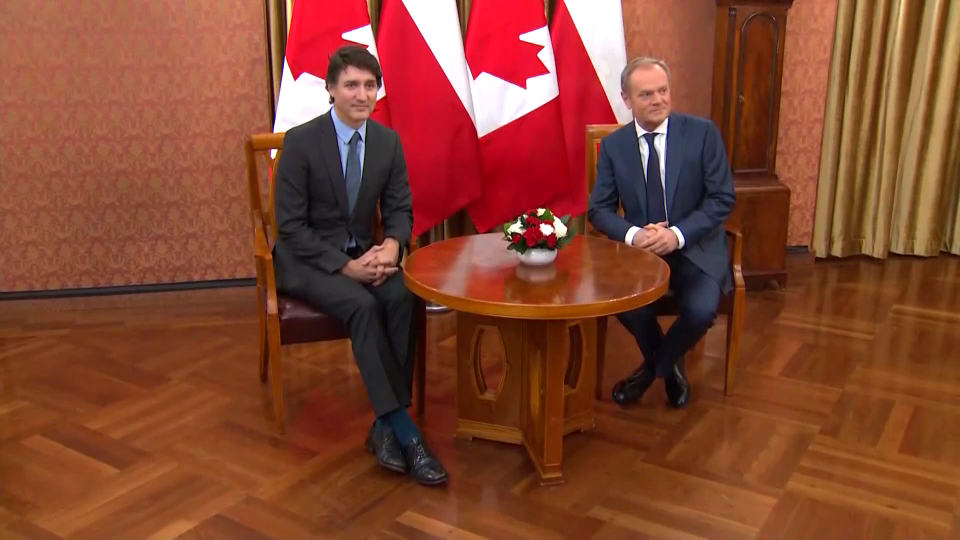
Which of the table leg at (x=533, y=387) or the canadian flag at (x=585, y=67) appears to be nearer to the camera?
the table leg at (x=533, y=387)

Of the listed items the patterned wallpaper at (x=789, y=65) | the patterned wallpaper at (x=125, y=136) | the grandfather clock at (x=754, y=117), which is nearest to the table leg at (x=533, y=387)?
the grandfather clock at (x=754, y=117)

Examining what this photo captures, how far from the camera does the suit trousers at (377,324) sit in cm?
256

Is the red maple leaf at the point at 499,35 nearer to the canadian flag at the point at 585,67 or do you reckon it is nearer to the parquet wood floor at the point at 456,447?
the canadian flag at the point at 585,67

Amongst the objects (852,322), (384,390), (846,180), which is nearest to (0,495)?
(384,390)

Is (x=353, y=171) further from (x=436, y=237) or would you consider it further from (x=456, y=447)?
(x=436, y=237)

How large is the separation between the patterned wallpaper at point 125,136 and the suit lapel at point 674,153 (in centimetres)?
201

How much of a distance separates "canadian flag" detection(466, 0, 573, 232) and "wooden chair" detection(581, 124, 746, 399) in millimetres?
638

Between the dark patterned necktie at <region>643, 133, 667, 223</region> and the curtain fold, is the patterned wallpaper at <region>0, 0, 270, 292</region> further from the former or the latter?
the dark patterned necktie at <region>643, 133, 667, 223</region>

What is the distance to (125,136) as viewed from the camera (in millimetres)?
3928

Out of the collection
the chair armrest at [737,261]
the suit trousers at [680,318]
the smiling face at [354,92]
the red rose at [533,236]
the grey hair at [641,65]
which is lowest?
the suit trousers at [680,318]

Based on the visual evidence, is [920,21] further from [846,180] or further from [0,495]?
[0,495]

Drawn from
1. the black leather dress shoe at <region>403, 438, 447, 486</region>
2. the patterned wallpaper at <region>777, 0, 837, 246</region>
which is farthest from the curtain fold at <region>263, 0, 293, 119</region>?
the patterned wallpaper at <region>777, 0, 837, 246</region>

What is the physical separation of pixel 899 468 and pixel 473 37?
2384mm

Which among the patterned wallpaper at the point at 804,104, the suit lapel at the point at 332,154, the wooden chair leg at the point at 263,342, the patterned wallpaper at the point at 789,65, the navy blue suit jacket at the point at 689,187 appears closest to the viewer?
the suit lapel at the point at 332,154
